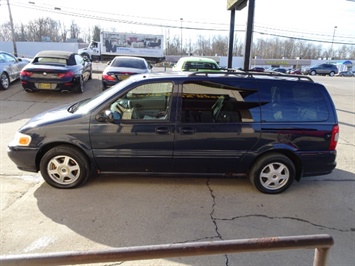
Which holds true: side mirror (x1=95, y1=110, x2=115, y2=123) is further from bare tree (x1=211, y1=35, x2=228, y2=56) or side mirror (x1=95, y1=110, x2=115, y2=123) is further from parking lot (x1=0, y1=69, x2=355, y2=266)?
bare tree (x1=211, y1=35, x2=228, y2=56)

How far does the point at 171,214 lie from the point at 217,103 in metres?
1.68

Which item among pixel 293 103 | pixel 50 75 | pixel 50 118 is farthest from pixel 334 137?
pixel 50 75

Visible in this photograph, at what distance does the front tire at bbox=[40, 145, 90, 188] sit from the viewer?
378 centimetres

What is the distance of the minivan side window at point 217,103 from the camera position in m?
3.82

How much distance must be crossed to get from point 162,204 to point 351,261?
2.18 m

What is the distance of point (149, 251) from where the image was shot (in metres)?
1.22

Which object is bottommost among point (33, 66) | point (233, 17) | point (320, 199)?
point (320, 199)

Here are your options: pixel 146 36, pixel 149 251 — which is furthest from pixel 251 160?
pixel 146 36

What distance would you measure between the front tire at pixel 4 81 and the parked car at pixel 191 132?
831 centimetres

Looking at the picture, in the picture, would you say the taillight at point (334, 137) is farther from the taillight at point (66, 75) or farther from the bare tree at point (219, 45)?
the bare tree at point (219, 45)

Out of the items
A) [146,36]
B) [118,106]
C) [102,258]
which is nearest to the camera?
[102,258]

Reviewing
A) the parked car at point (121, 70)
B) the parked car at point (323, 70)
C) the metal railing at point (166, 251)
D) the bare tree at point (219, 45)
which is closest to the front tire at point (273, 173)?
the metal railing at point (166, 251)

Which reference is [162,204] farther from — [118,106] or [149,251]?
[149,251]

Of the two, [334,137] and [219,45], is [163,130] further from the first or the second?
[219,45]
